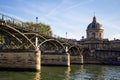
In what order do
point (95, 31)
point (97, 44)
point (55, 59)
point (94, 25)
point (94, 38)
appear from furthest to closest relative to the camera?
point (94, 25), point (95, 31), point (94, 38), point (97, 44), point (55, 59)

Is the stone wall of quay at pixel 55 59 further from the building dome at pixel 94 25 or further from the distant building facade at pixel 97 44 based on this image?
the building dome at pixel 94 25

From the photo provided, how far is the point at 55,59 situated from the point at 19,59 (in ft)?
84.1

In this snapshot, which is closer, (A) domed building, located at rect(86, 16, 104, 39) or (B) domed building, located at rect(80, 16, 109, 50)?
(B) domed building, located at rect(80, 16, 109, 50)

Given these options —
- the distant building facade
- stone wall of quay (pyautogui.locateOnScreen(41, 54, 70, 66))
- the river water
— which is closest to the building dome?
the distant building facade

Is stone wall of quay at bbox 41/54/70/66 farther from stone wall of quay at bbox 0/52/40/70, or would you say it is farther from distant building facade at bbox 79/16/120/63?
distant building facade at bbox 79/16/120/63

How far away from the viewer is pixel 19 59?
48.4m

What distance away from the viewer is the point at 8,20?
4247cm

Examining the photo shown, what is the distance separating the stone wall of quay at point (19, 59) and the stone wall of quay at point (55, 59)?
24281 millimetres

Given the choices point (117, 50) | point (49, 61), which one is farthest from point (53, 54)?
point (117, 50)

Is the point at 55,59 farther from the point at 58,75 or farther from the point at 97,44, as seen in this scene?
the point at 97,44

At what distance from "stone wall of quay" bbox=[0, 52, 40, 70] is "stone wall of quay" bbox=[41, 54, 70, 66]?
24281 millimetres

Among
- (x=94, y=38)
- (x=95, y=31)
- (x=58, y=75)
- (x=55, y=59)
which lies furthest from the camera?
(x=95, y=31)

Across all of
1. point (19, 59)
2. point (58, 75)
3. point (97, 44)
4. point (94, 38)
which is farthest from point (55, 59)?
point (94, 38)

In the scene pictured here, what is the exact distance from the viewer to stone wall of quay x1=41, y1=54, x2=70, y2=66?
7312 cm
